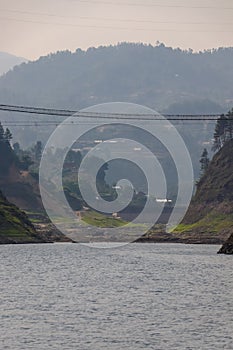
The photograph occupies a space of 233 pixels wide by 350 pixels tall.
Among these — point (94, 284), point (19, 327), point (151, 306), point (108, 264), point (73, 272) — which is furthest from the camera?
point (108, 264)

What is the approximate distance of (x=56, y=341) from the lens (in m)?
61.6

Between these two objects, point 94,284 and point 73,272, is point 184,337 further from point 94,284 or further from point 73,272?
point 73,272

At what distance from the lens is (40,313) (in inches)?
2931

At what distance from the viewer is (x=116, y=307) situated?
7981cm

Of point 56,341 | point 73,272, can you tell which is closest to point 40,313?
point 56,341

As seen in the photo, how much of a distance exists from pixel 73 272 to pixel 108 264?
68.0ft

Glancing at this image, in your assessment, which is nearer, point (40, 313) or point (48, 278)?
point (40, 313)

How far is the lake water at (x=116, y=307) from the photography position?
62.3 metres

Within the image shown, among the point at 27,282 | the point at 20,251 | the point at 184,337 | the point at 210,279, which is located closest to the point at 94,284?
the point at 27,282

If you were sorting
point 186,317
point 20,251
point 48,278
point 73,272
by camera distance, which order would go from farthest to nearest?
1. point 20,251
2. point 73,272
3. point 48,278
4. point 186,317

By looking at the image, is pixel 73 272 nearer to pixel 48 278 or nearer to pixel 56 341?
pixel 48 278

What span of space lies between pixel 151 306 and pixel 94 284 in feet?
77.7

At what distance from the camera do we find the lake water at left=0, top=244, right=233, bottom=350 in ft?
204

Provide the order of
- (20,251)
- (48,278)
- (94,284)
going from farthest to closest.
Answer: (20,251) < (48,278) < (94,284)
